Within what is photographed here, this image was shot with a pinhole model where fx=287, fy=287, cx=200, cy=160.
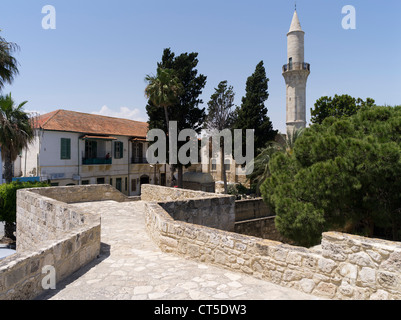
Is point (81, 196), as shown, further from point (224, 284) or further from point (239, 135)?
point (239, 135)

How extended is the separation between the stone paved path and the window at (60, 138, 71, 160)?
20.7m

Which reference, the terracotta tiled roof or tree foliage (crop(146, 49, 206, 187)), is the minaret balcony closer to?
tree foliage (crop(146, 49, 206, 187))

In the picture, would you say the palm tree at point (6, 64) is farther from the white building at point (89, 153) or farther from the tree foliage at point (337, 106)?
the tree foliage at point (337, 106)

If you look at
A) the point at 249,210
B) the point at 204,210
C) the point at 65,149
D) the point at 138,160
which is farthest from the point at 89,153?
the point at 204,210

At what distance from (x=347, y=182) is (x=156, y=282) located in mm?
6950

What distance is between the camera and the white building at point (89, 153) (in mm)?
23812

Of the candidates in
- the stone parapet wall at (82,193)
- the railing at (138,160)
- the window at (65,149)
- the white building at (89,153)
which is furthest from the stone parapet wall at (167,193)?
the railing at (138,160)

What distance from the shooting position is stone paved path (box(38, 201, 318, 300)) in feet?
13.1

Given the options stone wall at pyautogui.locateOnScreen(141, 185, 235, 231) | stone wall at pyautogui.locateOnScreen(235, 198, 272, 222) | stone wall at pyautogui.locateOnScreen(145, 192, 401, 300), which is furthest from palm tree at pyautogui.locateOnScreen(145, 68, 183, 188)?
stone wall at pyautogui.locateOnScreen(145, 192, 401, 300)

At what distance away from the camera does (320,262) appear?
3.96 meters

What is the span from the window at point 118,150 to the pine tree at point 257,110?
12040 millimetres
